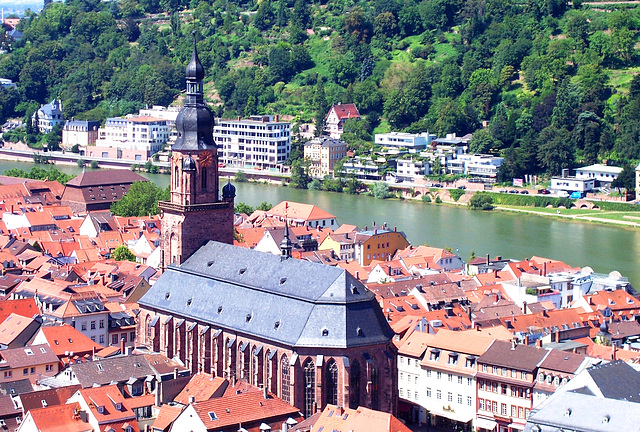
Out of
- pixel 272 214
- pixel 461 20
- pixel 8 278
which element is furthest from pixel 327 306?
pixel 461 20

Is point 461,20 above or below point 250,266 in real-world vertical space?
above

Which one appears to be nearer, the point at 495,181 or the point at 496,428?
the point at 496,428

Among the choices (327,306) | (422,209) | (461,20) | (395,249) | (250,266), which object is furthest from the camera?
(461,20)

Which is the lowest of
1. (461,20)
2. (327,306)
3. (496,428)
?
(496,428)

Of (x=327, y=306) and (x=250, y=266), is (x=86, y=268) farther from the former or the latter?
(x=327, y=306)

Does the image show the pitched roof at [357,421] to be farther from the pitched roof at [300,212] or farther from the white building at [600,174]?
the white building at [600,174]

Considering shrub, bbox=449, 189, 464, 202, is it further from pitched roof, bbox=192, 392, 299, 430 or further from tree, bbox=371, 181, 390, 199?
pitched roof, bbox=192, 392, 299, 430

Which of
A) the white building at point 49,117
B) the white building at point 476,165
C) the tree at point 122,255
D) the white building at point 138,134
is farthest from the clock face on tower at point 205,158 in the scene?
the white building at point 49,117

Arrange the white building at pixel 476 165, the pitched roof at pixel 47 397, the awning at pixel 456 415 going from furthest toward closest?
the white building at pixel 476 165, the awning at pixel 456 415, the pitched roof at pixel 47 397
